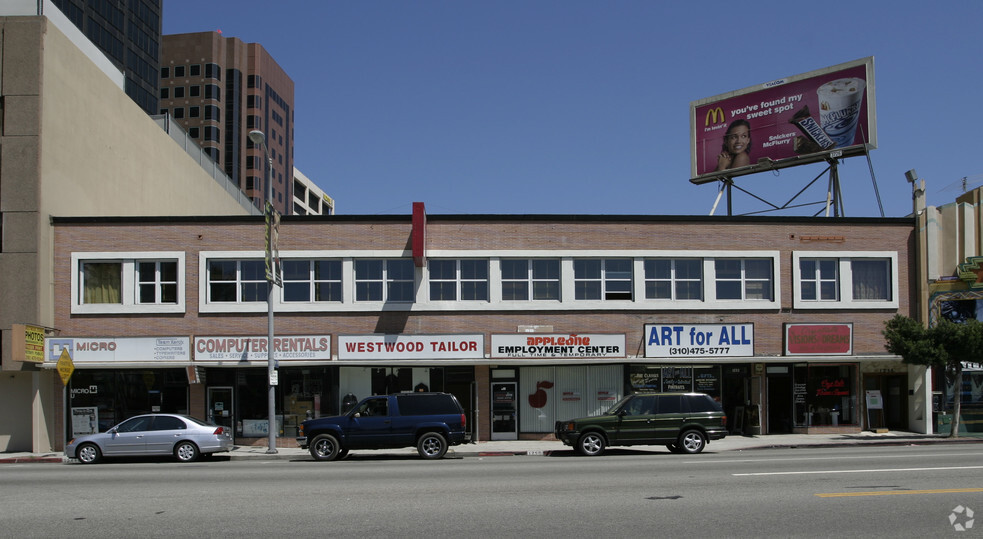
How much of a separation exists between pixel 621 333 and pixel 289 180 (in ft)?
290

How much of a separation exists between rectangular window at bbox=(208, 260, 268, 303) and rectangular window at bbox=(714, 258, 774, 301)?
1525 cm

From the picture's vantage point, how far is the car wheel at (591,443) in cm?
2199

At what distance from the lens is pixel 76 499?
13.2m

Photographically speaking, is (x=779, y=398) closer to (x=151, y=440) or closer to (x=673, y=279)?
(x=673, y=279)

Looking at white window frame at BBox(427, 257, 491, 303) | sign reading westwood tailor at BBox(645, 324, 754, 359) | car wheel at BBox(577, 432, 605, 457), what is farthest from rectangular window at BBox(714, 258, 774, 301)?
car wheel at BBox(577, 432, 605, 457)

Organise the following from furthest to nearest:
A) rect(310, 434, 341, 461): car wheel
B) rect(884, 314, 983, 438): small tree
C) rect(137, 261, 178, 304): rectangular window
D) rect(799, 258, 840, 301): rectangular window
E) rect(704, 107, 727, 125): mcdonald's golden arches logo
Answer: rect(704, 107, 727, 125): mcdonald's golden arches logo < rect(799, 258, 840, 301): rectangular window < rect(137, 261, 178, 304): rectangular window < rect(884, 314, 983, 438): small tree < rect(310, 434, 341, 461): car wheel

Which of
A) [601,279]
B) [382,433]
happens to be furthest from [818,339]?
[382,433]

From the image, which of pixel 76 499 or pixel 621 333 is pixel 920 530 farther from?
pixel 621 333

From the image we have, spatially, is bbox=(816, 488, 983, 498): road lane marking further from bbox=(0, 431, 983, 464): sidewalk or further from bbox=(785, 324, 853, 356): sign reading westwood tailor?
bbox=(785, 324, 853, 356): sign reading westwood tailor

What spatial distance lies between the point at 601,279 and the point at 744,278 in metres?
4.96

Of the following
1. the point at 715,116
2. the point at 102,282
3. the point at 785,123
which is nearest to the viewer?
the point at 102,282

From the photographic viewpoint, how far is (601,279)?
28.1 m

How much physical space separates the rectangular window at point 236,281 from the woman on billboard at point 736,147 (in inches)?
746

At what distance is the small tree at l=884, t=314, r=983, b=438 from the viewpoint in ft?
84.7
